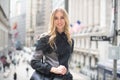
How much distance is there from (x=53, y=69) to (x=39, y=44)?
0.88 feet

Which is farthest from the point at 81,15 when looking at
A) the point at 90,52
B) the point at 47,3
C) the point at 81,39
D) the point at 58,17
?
the point at 47,3

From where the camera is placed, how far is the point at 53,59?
365cm

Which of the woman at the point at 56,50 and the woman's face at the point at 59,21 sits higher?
the woman's face at the point at 59,21

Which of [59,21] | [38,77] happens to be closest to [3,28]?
[59,21]

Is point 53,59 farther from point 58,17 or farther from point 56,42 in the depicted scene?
point 58,17

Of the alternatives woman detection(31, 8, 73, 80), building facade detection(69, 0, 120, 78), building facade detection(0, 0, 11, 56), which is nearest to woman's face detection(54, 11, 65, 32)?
woman detection(31, 8, 73, 80)

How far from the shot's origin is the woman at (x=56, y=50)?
3.59m

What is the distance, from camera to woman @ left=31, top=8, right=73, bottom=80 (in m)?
3.59

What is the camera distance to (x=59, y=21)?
3.75 meters

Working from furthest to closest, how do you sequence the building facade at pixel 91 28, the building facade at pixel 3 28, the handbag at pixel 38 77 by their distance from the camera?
the building facade at pixel 3 28 < the building facade at pixel 91 28 < the handbag at pixel 38 77

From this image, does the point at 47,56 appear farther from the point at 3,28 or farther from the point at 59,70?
the point at 3,28

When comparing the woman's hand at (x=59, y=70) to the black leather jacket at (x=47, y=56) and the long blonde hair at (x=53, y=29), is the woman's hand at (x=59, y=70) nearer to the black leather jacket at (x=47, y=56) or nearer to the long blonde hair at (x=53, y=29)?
the black leather jacket at (x=47, y=56)

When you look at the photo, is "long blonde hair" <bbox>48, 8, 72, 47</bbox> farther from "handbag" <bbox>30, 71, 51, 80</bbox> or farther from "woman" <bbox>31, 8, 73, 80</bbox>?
"handbag" <bbox>30, 71, 51, 80</bbox>

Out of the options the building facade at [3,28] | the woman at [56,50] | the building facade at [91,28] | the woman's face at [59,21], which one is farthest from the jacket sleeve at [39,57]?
the building facade at [3,28]
